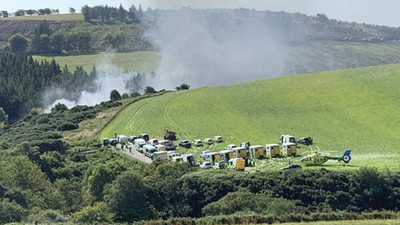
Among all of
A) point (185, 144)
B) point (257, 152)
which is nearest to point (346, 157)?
point (257, 152)

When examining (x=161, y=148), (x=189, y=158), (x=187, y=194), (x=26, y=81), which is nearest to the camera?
(x=187, y=194)

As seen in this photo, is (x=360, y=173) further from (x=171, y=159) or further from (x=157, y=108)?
(x=157, y=108)

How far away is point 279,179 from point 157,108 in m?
50.7

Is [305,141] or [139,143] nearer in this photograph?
[305,141]

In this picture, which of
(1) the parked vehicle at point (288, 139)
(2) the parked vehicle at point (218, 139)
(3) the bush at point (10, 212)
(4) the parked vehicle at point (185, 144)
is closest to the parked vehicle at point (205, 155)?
(4) the parked vehicle at point (185, 144)

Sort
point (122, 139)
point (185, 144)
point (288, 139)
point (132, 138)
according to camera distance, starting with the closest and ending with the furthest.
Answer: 1. point (288, 139)
2. point (185, 144)
3. point (122, 139)
4. point (132, 138)

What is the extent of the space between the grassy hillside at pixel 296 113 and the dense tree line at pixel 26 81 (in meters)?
41.6

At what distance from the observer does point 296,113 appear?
85.8 metres

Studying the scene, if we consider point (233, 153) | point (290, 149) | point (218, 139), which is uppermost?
point (290, 149)

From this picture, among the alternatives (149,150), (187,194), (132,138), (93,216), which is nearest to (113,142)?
(132,138)

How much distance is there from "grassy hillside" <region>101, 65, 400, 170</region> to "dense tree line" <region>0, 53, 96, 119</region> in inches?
1637

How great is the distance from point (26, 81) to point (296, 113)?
274 ft

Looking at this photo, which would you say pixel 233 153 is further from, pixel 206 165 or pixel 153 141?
pixel 153 141

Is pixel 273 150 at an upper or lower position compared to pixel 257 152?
upper
